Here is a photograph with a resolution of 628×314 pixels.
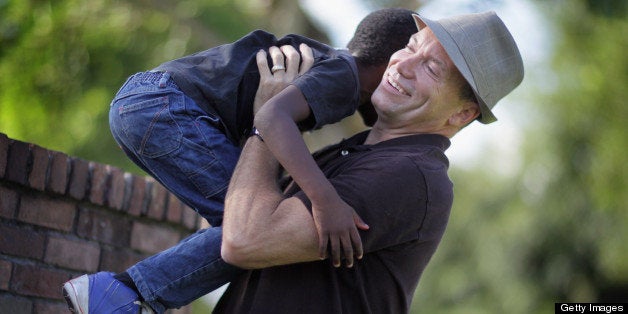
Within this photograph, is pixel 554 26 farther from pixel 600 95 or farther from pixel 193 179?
pixel 193 179

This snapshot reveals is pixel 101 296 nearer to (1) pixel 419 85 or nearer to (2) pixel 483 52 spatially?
(1) pixel 419 85

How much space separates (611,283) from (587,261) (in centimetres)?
44

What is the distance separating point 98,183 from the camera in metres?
3.66

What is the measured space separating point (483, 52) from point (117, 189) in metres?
1.55

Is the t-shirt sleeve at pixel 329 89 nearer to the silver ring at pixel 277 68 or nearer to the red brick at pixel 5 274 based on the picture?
the silver ring at pixel 277 68

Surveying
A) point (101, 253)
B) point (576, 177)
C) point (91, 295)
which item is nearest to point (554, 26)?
point (576, 177)

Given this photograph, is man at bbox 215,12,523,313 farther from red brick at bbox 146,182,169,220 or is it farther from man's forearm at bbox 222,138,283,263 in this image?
red brick at bbox 146,182,169,220

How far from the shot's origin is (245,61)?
3.12 meters

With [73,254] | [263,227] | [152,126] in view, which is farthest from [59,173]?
[263,227]

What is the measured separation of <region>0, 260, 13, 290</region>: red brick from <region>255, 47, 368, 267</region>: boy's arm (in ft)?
3.60

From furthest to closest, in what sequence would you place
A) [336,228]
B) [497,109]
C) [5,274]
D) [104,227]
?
[497,109]
[104,227]
[5,274]
[336,228]

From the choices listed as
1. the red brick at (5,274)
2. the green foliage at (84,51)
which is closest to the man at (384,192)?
the red brick at (5,274)

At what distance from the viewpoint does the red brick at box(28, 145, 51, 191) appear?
3.30m

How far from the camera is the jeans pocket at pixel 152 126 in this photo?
3006 mm
